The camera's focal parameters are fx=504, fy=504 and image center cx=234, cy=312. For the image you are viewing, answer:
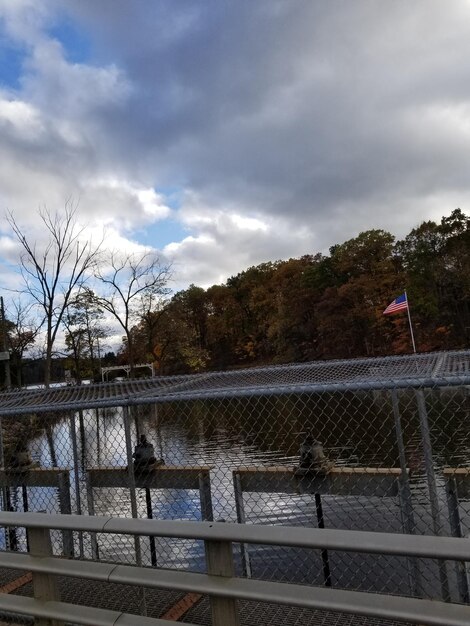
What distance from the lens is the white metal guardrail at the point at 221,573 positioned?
5.34ft

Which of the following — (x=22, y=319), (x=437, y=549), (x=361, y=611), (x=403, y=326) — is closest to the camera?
(x=437, y=549)

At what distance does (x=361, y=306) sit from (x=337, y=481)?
4270 centimetres

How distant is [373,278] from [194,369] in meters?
18.5

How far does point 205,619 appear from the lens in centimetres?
287

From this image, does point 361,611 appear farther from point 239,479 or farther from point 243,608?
point 239,479

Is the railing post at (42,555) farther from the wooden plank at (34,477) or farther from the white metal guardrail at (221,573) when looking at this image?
the wooden plank at (34,477)

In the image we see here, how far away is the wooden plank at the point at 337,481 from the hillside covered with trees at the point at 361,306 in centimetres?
3230

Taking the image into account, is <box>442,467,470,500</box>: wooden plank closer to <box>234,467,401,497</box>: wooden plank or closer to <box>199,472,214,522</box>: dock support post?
<box>234,467,401,497</box>: wooden plank

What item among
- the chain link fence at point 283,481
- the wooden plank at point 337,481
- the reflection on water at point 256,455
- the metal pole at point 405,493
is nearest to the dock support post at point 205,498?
the chain link fence at point 283,481

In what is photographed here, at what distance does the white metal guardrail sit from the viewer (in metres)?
1.63

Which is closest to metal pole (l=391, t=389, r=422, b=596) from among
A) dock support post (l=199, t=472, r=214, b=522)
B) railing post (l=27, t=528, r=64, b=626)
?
dock support post (l=199, t=472, r=214, b=522)

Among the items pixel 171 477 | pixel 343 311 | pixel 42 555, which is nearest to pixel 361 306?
pixel 343 311

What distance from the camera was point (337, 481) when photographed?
4660 mm

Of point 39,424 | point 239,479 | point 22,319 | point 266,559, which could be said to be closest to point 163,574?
point 239,479
